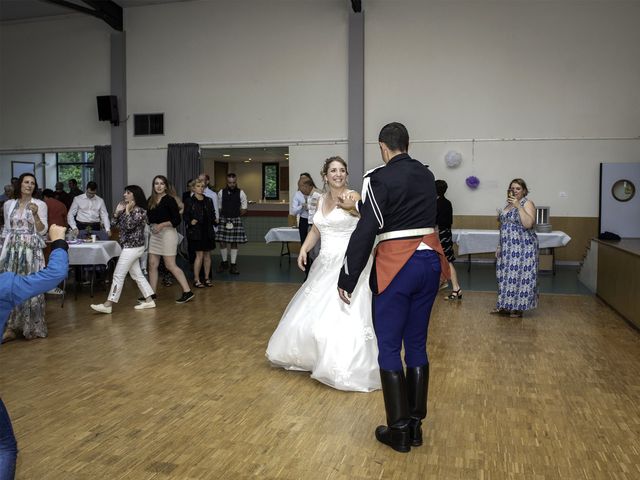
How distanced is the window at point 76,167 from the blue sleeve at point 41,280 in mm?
14412

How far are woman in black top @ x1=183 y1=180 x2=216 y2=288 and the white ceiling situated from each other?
6309 mm

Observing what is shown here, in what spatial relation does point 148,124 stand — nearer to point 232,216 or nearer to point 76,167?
point 232,216

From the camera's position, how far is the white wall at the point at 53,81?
12602mm

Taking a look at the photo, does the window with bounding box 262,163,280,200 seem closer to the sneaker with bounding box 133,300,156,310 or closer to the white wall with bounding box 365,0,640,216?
the white wall with bounding box 365,0,640,216

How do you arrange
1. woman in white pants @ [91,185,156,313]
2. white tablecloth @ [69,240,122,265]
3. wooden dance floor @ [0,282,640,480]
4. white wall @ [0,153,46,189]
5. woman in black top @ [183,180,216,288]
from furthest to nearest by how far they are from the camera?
1. white wall @ [0,153,46,189]
2. woman in black top @ [183,180,216,288]
3. white tablecloth @ [69,240,122,265]
4. woman in white pants @ [91,185,156,313]
5. wooden dance floor @ [0,282,640,480]

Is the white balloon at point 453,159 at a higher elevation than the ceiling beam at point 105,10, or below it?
below

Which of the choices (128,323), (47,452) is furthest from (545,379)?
(128,323)

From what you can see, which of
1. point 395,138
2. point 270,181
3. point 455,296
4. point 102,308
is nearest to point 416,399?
point 395,138

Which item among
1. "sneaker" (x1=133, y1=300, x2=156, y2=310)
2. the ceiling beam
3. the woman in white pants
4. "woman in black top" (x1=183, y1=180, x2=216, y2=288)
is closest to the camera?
the woman in white pants

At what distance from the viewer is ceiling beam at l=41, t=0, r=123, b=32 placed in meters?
11.1

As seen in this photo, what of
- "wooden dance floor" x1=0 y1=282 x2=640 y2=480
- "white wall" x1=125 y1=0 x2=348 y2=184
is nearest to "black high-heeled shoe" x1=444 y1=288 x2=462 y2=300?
"wooden dance floor" x1=0 y1=282 x2=640 y2=480

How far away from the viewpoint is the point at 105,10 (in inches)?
460

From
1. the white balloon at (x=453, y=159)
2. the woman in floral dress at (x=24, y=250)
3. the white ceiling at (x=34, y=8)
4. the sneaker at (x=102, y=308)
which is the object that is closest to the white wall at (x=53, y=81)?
the white ceiling at (x=34, y=8)

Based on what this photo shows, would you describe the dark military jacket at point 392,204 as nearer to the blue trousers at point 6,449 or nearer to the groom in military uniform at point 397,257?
the groom in military uniform at point 397,257
